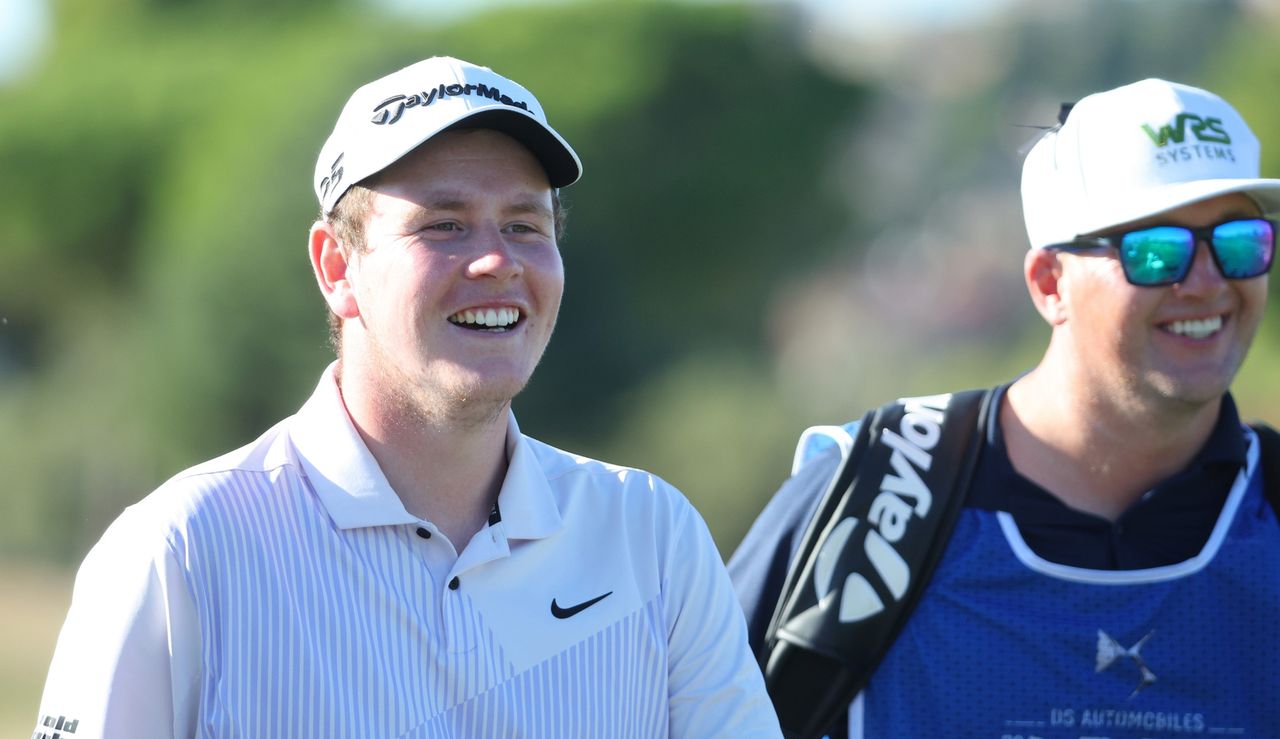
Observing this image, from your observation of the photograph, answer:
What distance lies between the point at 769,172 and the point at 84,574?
31.2 meters

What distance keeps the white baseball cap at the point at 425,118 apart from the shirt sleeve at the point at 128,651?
692mm

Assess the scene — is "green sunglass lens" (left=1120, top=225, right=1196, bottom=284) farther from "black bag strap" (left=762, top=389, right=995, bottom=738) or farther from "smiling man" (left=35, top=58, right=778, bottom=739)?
"smiling man" (left=35, top=58, right=778, bottom=739)

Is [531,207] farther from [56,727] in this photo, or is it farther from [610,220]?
[610,220]

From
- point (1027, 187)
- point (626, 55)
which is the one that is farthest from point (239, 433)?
point (1027, 187)

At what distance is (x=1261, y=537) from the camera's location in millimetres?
3510

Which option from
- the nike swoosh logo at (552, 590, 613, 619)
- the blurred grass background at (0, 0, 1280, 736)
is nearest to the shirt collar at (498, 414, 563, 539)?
the nike swoosh logo at (552, 590, 613, 619)

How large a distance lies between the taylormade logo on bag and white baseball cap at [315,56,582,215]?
3.71 ft

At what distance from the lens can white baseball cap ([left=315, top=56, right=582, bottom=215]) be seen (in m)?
2.66

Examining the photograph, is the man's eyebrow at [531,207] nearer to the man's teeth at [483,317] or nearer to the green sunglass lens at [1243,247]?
the man's teeth at [483,317]

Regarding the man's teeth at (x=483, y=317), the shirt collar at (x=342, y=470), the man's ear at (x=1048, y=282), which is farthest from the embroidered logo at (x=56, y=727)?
the man's ear at (x=1048, y=282)

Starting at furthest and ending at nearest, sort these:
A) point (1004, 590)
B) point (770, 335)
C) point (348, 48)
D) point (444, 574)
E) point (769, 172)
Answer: point (769, 172), point (770, 335), point (348, 48), point (1004, 590), point (444, 574)

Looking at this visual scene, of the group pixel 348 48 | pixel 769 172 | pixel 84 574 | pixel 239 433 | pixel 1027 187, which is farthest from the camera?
pixel 769 172

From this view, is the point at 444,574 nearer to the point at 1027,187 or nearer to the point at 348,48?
the point at 1027,187

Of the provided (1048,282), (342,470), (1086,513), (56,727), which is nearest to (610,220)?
(1048,282)
